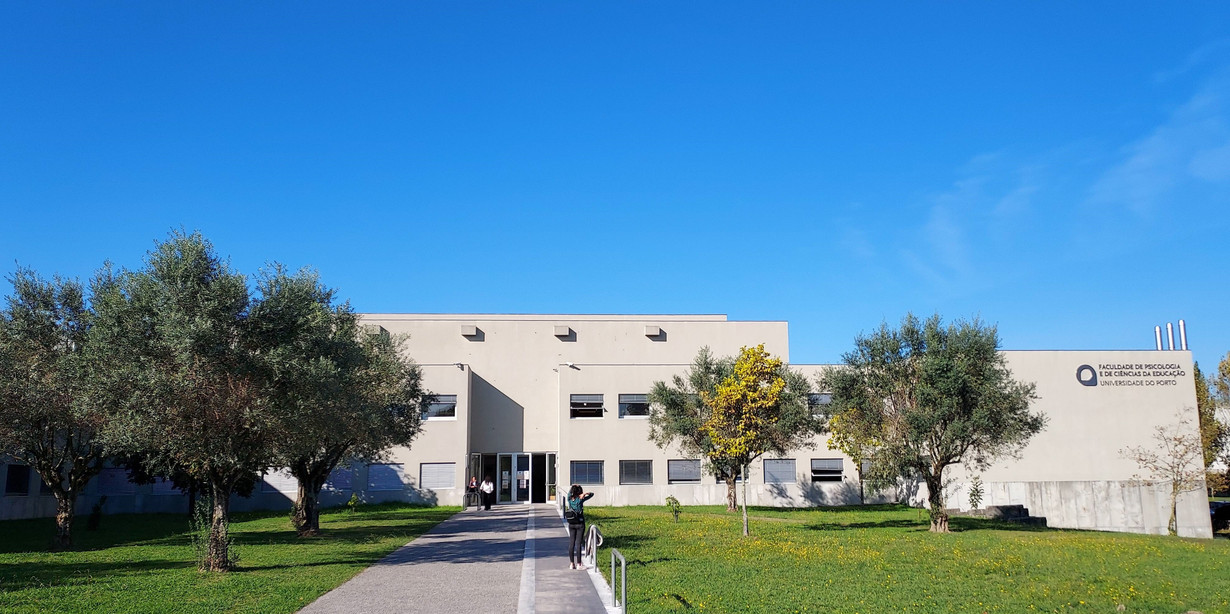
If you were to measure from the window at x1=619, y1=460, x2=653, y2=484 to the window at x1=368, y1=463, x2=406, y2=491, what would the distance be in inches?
398

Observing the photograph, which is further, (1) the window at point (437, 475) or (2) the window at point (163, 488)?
(1) the window at point (437, 475)

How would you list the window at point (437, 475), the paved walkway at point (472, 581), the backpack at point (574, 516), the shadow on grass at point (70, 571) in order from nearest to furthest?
the paved walkway at point (472, 581) → the shadow on grass at point (70, 571) → the backpack at point (574, 516) → the window at point (437, 475)

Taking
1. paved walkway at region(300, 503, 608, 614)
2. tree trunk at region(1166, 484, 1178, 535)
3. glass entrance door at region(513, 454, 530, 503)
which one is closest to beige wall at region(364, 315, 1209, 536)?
glass entrance door at region(513, 454, 530, 503)

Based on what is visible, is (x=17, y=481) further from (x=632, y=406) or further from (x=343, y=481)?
(x=632, y=406)

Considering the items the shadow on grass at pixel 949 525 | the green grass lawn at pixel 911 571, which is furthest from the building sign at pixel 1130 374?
the green grass lawn at pixel 911 571

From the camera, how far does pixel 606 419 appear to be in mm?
40969

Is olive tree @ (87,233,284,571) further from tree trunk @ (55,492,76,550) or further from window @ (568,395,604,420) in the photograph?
window @ (568,395,604,420)

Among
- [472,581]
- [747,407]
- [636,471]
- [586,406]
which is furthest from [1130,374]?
[472,581]

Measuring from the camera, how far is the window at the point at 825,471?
41.4m

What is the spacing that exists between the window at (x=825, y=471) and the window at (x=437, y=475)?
17.0m

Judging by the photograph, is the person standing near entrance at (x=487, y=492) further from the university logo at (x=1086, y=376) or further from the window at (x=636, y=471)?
the university logo at (x=1086, y=376)

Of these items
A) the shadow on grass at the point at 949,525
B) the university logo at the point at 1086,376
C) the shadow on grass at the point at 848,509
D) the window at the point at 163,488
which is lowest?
the shadow on grass at the point at 848,509

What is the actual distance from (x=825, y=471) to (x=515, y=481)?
15.0 m

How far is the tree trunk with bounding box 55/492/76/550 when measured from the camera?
20891mm
